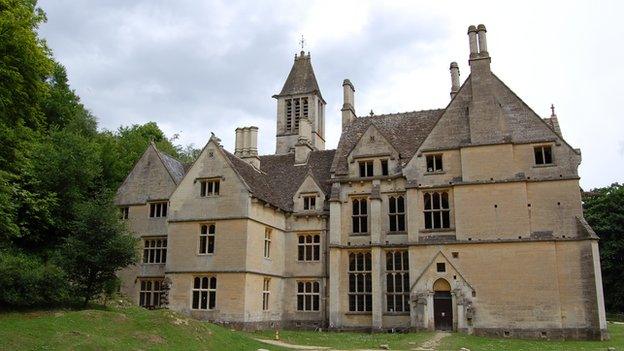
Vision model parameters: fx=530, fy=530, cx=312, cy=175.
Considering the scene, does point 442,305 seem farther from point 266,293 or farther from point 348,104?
point 348,104

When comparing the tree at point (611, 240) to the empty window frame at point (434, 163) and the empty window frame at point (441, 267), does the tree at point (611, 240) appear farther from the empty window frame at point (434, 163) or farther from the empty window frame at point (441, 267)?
the empty window frame at point (441, 267)

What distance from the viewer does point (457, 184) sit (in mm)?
31688

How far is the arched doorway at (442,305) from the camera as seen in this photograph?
3027cm

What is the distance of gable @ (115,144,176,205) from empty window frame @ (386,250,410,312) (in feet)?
51.0

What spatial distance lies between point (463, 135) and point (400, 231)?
7080 millimetres

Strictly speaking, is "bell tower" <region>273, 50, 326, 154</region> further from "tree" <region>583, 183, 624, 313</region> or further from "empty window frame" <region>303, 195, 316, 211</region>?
"tree" <region>583, 183, 624, 313</region>

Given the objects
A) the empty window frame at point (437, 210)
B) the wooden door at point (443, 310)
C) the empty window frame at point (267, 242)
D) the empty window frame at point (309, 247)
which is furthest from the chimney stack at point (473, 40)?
the empty window frame at point (267, 242)

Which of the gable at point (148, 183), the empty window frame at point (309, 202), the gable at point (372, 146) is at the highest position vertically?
the gable at point (372, 146)

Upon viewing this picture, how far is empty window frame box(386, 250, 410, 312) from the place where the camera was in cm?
3200

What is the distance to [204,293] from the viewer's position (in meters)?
31.6

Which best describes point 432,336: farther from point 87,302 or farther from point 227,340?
point 87,302

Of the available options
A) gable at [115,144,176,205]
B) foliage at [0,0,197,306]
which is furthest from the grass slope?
gable at [115,144,176,205]

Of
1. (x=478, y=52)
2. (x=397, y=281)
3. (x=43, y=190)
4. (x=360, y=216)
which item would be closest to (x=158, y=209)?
(x=43, y=190)

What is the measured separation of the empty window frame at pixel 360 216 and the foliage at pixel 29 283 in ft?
56.3
